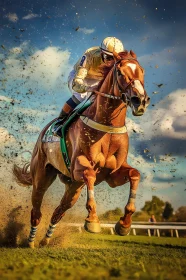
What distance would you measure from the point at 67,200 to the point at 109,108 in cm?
238

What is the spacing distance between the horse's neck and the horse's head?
23cm

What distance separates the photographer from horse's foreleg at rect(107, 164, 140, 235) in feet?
19.0

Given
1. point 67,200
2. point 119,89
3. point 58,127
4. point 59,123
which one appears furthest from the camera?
point 67,200

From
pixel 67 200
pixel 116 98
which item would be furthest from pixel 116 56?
pixel 67 200

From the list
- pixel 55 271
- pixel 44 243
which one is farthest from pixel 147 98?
pixel 44 243

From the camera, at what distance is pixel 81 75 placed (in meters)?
6.07

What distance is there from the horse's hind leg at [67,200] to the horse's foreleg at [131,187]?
157 cm

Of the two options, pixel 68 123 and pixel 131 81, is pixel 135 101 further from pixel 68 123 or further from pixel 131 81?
pixel 68 123

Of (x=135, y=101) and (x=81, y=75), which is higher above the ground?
(x=81, y=75)

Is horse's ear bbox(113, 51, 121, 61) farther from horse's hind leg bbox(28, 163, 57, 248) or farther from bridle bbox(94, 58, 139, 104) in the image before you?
horse's hind leg bbox(28, 163, 57, 248)

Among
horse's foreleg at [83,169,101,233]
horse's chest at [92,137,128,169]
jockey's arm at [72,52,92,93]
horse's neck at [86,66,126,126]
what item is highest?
jockey's arm at [72,52,92,93]

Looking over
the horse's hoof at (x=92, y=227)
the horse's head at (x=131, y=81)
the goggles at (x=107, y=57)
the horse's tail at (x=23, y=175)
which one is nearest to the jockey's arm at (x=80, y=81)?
the goggles at (x=107, y=57)

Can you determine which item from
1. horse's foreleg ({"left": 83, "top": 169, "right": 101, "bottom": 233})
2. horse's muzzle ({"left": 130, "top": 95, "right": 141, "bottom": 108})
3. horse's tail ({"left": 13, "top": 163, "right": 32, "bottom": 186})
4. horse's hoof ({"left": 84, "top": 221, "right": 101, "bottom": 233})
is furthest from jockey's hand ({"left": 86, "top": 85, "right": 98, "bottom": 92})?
horse's tail ({"left": 13, "top": 163, "right": 32, "bottom": 186})

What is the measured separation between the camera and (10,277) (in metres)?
3.95
